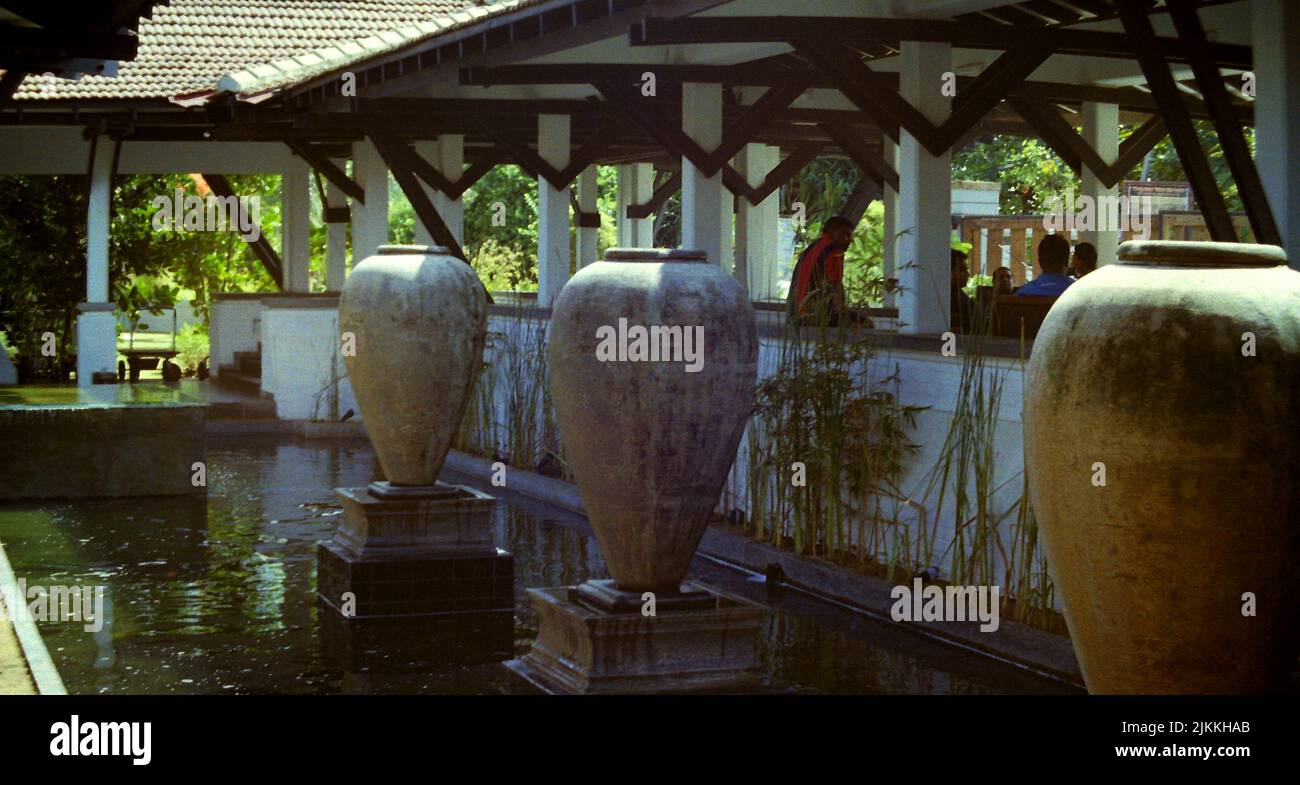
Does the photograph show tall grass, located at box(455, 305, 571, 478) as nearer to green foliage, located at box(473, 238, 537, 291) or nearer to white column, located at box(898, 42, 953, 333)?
white column, located at box(898, 42, 953, 333)

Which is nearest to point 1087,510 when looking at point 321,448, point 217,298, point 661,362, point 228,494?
point 661,362

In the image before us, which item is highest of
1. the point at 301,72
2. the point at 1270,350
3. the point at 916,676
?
the point at 301,72

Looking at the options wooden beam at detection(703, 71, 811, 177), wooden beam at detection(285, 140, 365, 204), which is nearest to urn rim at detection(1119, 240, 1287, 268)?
wooden beam at detection(703, 71, 811, 177)

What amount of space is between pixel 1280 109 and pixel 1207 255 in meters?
5.16

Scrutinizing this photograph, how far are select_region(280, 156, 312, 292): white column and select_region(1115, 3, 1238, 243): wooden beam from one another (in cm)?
1414

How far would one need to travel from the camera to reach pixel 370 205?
18.2 meters

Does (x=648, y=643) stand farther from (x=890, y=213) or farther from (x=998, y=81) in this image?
(x=890, y=213)

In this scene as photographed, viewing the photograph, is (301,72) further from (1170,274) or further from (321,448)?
(1170,274)

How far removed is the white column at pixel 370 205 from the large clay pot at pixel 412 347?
10624 mm

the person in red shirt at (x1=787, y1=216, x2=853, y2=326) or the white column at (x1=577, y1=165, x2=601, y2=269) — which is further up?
the white column at (x1=577, y1=165, x2=601, y2=269)

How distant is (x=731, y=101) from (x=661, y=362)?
→ 9.93m

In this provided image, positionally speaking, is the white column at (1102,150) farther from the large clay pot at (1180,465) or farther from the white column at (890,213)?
the large clay pot at (1180,465)

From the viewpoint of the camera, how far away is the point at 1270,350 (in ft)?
11.8

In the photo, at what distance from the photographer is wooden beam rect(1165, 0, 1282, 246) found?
26.1ft
